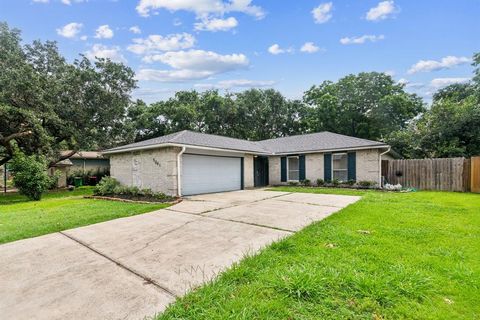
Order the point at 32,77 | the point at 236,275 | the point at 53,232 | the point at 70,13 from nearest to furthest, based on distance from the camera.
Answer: the point at 236,275 < the point at 53,232 < the point at 70,13 < the point at 32,77

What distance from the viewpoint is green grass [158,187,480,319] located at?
2.20 meters

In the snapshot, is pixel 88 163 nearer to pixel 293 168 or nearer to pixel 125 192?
pixel 125 192

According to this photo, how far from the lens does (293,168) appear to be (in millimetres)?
15977

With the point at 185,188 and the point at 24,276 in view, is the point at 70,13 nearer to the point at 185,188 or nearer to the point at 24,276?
the point at 185,188

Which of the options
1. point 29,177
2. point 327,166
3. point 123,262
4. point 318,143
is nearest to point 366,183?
point 327,166

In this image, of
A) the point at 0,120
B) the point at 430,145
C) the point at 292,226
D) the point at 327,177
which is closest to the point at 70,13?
the point at 0,120

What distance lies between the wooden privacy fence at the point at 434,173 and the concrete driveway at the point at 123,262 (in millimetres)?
9761

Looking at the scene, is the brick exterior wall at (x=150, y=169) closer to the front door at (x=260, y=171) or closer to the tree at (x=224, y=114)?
the front door at (x=260, y=171)

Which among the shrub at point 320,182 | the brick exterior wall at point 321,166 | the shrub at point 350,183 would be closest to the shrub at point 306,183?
the brick exterior wall at point 321,166

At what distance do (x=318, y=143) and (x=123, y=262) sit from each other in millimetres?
13829

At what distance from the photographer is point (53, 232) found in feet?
16.9

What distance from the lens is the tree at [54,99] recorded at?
1306 centimetres

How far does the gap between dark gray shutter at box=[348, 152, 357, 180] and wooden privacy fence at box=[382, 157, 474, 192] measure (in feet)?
5.36

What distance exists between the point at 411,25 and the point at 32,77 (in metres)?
18.8
